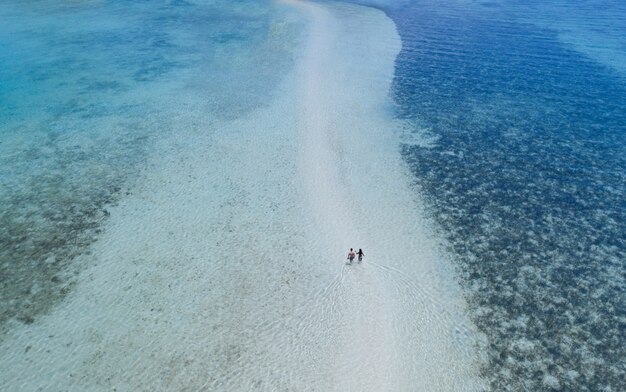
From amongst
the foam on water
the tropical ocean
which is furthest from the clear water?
the foam on water

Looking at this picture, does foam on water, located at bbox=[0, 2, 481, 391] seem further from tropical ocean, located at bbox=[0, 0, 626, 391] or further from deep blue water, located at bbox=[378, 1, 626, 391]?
deep blue water, located at bbox=[378, 1, 626, 391]

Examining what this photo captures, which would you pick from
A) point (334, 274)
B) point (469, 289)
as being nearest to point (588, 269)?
point (469, 289)

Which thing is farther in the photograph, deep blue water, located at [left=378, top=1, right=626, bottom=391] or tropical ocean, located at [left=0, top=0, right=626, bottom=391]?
deep blue water, located at [left=378, top=1, right=626, bottom=391]

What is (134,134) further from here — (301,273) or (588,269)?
(588,269)

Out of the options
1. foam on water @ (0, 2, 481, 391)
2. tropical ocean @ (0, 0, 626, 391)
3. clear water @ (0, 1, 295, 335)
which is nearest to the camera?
foam on water @ (0, 2, 481, 391)

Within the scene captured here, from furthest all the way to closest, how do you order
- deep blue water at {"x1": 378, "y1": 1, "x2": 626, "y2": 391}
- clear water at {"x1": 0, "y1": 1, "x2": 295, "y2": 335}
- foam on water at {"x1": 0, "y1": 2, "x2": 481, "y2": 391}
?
1. clear water at {"x1": 0, "y1": 1, "x2": 295, "y2": 335}
2. deep blue water at {"x1": 378, "y1": 1, "x2": 626, "y2": 391}
3. foam on water at {"x1": 0, "y1": 2, "x2": 481, "y2": 391}

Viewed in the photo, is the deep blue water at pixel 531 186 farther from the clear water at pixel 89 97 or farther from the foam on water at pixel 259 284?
the clear water at pixel 89 97

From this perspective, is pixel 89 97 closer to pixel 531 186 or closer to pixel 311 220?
pixel 311 220

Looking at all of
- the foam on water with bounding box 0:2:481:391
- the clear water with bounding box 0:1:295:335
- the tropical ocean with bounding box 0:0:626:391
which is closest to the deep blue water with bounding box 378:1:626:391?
the tropical ocean with bounding box 0:0:626:391

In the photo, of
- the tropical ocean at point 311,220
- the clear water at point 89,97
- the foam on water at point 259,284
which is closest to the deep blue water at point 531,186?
the tropical ocean at point 311,220
